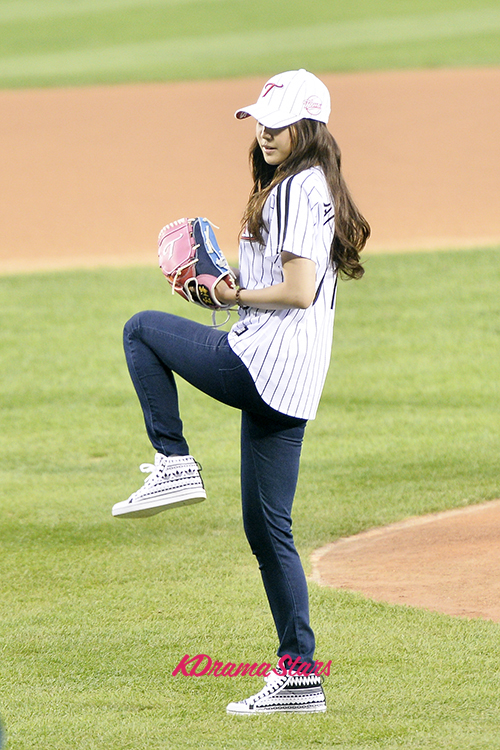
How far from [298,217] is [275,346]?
17.1 inches

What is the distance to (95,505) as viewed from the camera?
721 cm

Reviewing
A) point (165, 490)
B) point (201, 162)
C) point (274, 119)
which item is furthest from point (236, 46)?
point (165, 490)

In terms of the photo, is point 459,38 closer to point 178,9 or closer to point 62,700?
point 178,9

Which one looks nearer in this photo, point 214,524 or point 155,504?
point 155,504

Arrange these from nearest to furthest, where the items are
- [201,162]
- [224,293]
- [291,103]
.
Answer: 1. [291,103]
2. [224,293]
3. [201,162]

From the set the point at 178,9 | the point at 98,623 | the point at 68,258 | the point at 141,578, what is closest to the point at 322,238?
the point at 98,623

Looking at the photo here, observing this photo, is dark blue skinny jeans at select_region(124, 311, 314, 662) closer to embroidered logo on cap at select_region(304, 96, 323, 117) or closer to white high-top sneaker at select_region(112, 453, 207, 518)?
white high-top sneaker at select_region(112, 453, 207, 518)

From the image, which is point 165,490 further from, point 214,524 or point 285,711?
point 214,524

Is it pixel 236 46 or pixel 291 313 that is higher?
pixel 236 46

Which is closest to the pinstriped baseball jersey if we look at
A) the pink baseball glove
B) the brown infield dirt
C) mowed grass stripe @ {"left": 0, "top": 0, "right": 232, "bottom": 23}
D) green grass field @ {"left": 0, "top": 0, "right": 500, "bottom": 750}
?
the pink baseball glove

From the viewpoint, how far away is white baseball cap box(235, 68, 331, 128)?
3600 millimetres

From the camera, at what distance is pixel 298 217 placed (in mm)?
3504

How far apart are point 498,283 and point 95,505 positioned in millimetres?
7152

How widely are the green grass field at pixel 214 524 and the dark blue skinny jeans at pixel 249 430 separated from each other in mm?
460
